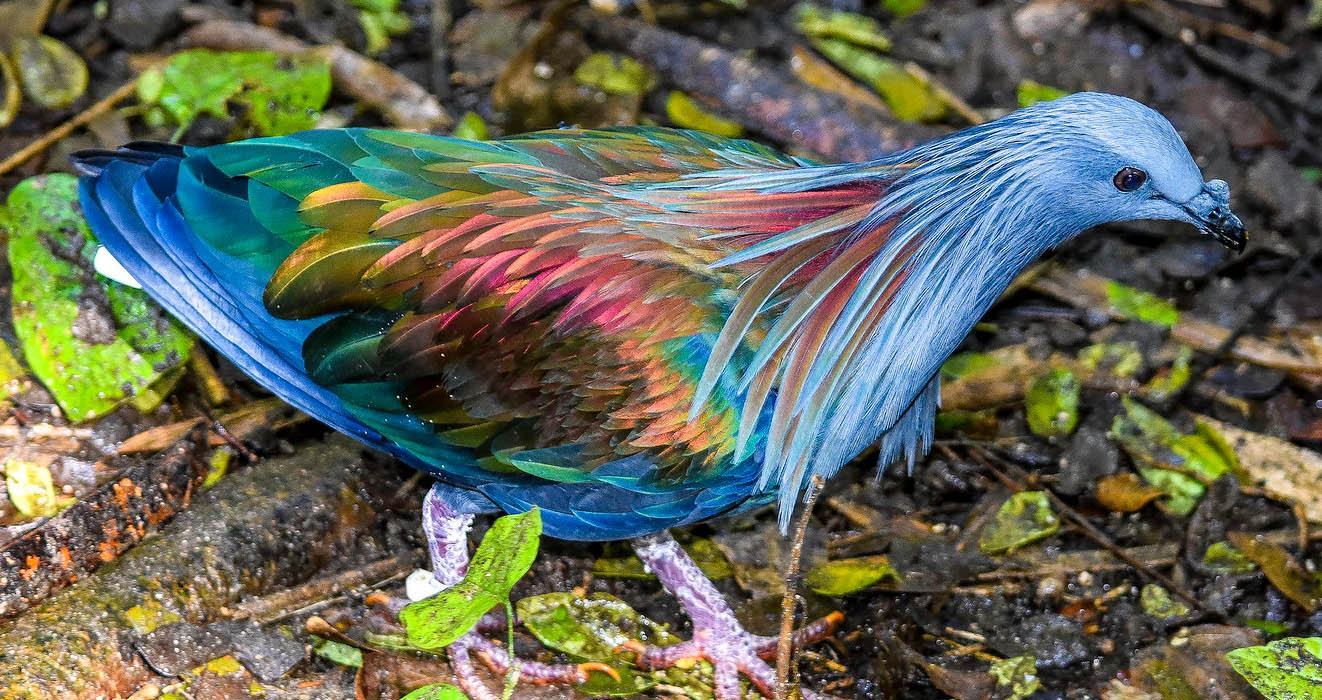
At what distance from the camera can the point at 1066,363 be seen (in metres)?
4.94

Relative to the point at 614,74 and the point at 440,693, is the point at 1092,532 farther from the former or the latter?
the point at 614,74

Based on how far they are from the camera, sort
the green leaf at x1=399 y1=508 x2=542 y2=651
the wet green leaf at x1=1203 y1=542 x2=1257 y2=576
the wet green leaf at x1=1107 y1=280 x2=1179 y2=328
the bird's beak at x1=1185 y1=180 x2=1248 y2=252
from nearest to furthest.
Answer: the green leaf at x1=399 y1=508 x2=542 y2=651 < the bird's beak at x1=1185 y1=180 x2=1248 y2=252 < the wet green leaf at x1=1203 y1=542 x2=1257 y2=576 < the wet green leaf at x1=1107 y1=280 x2=1179 y2=328

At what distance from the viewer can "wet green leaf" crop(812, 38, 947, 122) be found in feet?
18.6

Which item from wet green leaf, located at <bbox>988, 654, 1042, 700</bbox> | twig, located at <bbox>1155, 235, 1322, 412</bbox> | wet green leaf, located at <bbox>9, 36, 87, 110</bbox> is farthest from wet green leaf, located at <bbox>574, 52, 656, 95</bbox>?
wet green leaf, located at <bbox>988, 654, 1042, 700</bbox>

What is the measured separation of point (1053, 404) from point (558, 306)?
2073 millimetres

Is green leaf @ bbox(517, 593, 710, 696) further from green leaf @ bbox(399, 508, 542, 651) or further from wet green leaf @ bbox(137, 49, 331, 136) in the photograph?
wet green leaf @ bbox(137, 49, 331, 136)

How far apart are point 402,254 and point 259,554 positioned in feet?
3.57

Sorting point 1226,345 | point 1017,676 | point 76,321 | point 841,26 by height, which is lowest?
point 1017,676

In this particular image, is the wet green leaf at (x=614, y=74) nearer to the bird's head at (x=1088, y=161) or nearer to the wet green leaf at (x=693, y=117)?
the wet green leaf at (x=693, y=117)

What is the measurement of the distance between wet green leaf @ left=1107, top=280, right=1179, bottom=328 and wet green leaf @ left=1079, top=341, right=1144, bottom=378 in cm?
14

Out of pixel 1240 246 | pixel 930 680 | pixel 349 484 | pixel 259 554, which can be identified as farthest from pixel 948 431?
pixel 259 554

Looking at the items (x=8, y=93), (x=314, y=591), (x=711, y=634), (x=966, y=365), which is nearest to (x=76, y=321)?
(x=314, y=591)

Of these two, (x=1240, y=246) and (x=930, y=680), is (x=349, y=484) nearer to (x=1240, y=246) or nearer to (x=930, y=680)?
(x=930, y=680)

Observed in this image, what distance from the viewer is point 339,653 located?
13.0 feet
